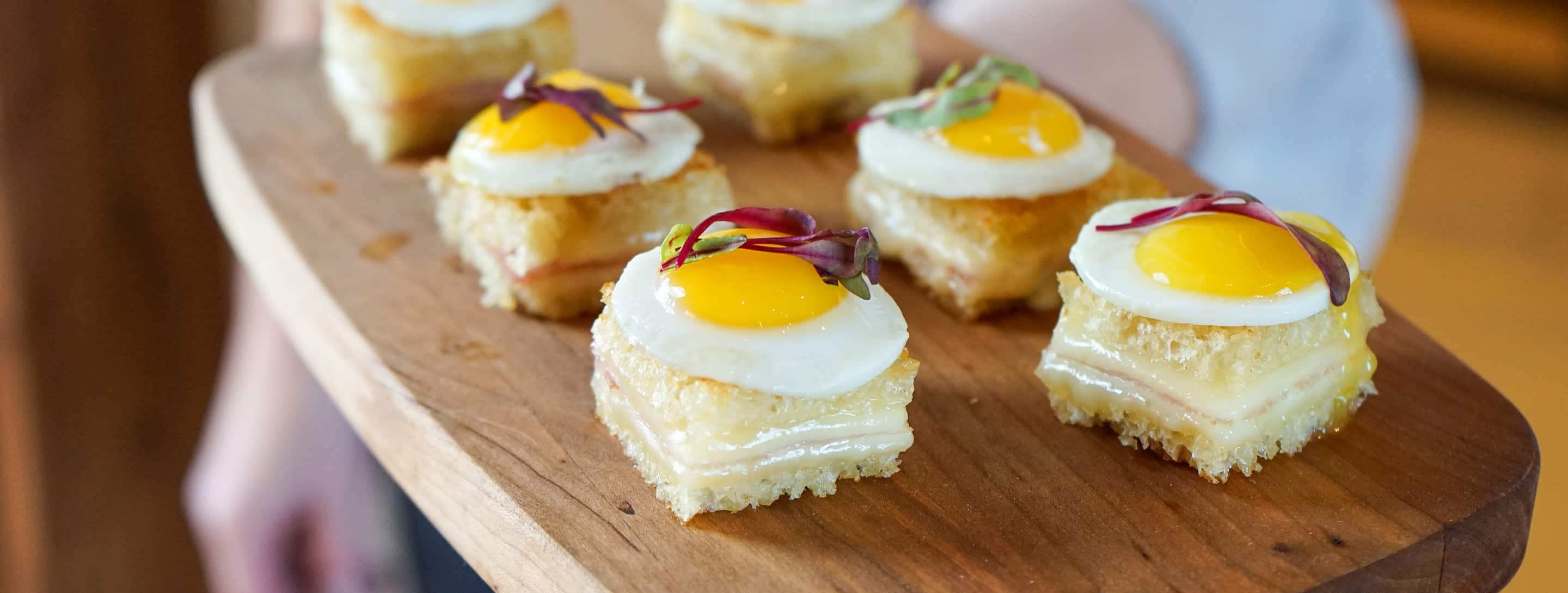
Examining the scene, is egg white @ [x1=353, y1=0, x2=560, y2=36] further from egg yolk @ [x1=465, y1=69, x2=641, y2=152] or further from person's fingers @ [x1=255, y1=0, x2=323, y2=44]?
person's fingers @ [x1=255, y1=0, x2=323, y2=44]

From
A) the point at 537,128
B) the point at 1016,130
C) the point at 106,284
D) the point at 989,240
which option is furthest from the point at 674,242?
the point at 106,284

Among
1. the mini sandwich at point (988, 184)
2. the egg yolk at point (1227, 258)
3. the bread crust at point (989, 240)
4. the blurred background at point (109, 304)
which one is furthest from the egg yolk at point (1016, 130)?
the blurred background at point (109, 304)

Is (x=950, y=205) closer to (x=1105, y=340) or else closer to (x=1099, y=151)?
(x=1099, y=151)

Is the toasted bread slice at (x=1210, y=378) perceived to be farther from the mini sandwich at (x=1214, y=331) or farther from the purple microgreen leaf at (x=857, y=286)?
the purple microgreen leaf at (x=857, y=286)

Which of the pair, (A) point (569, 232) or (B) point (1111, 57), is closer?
(A) point (569, 232)

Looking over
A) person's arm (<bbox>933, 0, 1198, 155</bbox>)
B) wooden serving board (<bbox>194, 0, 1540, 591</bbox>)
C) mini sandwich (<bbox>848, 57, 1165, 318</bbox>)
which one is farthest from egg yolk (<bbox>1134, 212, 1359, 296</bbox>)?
person's arm (<bbox>933, 0, 1198, 155</bbox>)

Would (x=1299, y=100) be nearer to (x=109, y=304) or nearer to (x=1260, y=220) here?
(x=1260, y=220)
